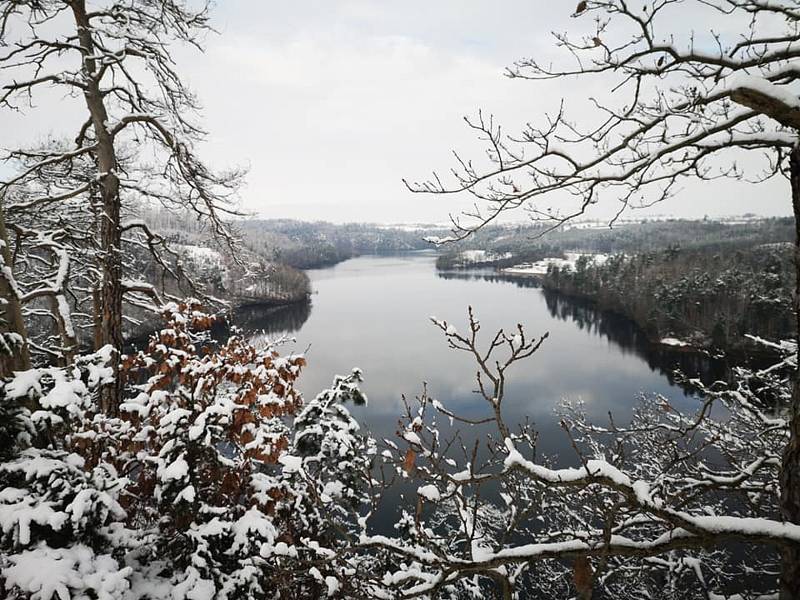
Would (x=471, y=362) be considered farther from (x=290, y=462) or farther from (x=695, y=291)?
(x=290, y=462)

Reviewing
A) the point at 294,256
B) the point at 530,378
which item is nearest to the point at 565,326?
the point at 530,378

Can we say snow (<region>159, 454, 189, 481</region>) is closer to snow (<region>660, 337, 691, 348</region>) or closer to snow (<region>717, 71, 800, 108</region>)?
snow (<region>717, 71, 800, 108</region>)

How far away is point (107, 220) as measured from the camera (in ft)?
13.7

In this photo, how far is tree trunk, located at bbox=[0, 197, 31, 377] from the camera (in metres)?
3.06

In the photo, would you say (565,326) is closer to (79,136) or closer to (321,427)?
(321,427)

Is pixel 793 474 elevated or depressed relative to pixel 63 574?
elevated

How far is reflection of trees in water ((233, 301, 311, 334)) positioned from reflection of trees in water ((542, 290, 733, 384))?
24.9 meters

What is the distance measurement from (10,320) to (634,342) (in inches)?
1486

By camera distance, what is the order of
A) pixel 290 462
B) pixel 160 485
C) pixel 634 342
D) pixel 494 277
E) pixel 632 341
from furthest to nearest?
pixel 494 277 → pixel 632 341 → pixel 634 342 → pixel 290 462 → pixel 160 485

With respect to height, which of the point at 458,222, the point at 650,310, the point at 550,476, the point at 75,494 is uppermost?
the point at 458,222

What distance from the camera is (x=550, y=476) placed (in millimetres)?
1867

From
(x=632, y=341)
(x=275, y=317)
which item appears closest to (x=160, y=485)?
(x=632, y=341)

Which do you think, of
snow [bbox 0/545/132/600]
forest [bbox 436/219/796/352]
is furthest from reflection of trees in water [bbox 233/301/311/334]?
snow [bbox 0/545/132/600]

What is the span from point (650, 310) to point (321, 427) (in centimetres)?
3805
